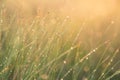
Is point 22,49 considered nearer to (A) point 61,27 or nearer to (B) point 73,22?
(A) point 61,27

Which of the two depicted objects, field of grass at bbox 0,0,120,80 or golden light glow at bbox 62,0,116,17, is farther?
golden light glow at bbox 62,0,116,17

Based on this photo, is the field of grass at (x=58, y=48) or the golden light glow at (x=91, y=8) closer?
the field of grass at (x=58, y=48)

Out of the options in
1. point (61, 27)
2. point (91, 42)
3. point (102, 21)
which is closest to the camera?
point (61, 27)

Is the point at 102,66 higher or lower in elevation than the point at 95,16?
lower

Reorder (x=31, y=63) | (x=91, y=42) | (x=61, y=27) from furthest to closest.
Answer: (x=91, y=42)
(x=61, y=27)
(x=31, y=63)

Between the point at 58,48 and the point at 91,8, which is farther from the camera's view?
the point at 91,8

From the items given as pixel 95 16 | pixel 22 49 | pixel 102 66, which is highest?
pixel 22 49

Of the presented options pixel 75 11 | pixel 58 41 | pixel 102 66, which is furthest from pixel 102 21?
pixel 58 41

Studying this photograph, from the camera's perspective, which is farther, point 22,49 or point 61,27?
point 61,27
